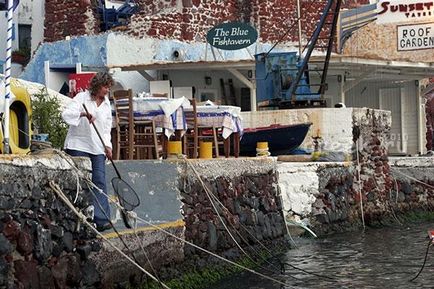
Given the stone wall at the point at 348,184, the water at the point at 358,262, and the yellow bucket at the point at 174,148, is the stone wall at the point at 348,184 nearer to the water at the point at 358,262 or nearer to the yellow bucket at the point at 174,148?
the water at the point at 358,262

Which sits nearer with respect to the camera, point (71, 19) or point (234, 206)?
point (234, 206)

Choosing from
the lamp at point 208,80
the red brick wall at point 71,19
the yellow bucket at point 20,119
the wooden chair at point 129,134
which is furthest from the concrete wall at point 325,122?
the red brick wall at point 71,19

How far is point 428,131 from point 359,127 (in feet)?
39.0

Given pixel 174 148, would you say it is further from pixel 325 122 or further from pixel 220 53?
pixel 220 53

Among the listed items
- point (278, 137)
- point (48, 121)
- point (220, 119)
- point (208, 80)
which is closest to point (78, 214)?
point (48, 121)

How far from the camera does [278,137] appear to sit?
20.5m

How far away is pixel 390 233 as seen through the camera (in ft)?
65.1

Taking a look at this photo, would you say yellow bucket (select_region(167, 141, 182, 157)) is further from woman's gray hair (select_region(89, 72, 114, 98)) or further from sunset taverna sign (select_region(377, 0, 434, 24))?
sunset taverna sign (select_region(377, 0, 434, 24))

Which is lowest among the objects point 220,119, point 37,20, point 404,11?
point 220,119

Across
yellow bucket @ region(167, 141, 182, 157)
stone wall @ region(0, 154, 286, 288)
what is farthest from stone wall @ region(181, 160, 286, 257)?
yellow bucket @ region(167, 141, 182, 157)

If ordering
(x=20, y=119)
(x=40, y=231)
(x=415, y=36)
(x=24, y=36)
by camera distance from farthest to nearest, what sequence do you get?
(x=24, y=36) < (x=415, y=36) < (x=20, y=119) < (x=40, y=231)

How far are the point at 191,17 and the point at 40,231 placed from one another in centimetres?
1952

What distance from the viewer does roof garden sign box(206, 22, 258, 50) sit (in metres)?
25.0

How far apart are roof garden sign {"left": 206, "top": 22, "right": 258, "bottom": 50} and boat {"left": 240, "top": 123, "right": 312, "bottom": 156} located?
476 centimetres
